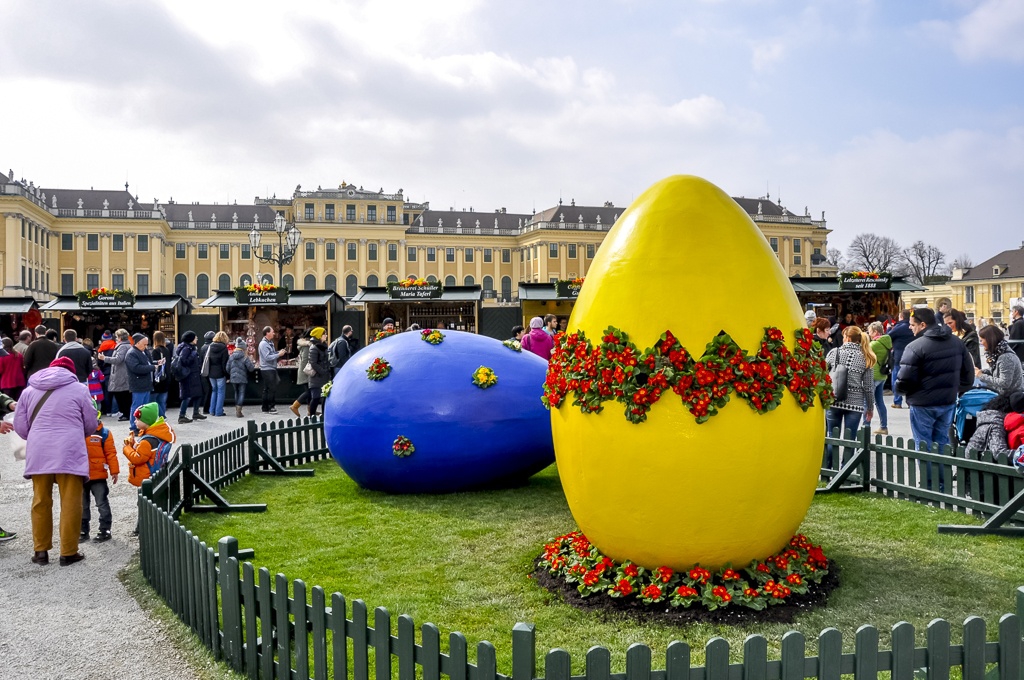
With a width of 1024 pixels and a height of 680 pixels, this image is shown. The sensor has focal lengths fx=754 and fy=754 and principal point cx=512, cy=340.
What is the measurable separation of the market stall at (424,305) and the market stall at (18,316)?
34.0 ft

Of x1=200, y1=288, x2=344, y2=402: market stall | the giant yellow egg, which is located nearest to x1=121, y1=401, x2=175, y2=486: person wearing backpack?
the giant yellow egg

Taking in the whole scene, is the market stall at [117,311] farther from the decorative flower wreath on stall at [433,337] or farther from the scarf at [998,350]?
the scarf at [998,350]

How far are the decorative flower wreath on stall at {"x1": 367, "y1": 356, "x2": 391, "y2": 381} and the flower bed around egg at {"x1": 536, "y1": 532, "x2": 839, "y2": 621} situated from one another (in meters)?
3.48

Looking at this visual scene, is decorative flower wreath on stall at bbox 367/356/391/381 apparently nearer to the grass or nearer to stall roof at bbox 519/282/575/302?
the grass

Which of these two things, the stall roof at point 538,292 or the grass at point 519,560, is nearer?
the grass at point 519,560

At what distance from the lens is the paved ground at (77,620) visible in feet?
15.6

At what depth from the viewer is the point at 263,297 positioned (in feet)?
82.0

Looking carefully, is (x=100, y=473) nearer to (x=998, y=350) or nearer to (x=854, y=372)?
(x=854, y=372)

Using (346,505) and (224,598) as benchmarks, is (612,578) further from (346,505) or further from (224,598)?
(346,505)

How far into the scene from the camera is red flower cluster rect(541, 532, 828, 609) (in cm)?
510

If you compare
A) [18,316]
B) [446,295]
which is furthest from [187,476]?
[18,316]

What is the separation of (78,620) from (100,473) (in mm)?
2338

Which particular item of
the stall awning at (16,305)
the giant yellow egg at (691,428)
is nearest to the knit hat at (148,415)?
the giant yellow egg at (691,428)

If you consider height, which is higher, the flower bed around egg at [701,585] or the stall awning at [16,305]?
the stall awning at [16,305]
